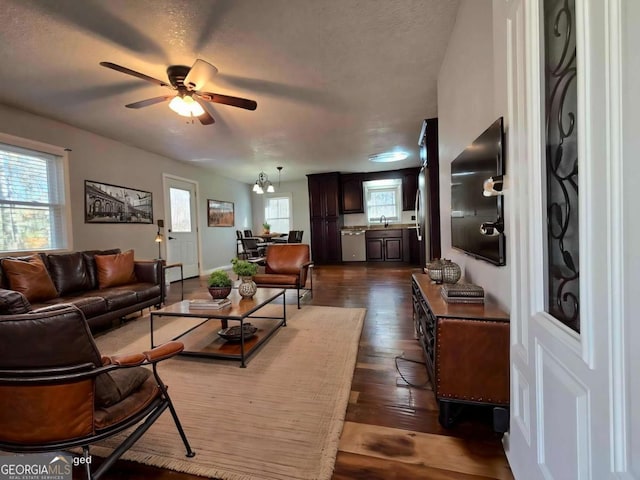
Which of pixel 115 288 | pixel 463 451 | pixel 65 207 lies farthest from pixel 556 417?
pixel 65 207

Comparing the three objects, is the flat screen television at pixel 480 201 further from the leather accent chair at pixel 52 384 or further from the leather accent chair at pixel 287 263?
the leather accent chair at pixel 287 263

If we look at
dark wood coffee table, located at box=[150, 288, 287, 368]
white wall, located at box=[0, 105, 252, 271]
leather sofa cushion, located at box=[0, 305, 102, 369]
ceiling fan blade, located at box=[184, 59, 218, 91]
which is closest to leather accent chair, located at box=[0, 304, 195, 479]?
leather sofa cushion, located at box=[0, 305, 102, 369]

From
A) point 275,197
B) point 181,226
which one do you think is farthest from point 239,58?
point 275,197

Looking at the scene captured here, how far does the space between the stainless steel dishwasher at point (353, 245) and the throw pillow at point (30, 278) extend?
6.12 meters

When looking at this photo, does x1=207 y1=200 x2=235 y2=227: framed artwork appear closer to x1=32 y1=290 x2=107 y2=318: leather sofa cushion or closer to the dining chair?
the dining chair

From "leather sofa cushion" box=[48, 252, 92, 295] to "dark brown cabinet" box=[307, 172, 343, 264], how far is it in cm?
527

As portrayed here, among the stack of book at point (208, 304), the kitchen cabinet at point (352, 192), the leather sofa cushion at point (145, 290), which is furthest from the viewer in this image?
the kitchen cabinet at point (352, 192)

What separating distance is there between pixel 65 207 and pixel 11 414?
3.79 m

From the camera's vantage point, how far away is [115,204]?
452 cm

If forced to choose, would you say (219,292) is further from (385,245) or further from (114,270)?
(385,245)

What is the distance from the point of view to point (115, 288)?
336cm

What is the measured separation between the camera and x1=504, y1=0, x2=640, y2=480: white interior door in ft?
1.84

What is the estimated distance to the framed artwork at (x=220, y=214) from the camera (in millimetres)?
7027

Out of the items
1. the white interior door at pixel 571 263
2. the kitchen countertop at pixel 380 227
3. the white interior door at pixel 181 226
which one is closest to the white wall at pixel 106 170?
the white interior door at pixel 181 226
